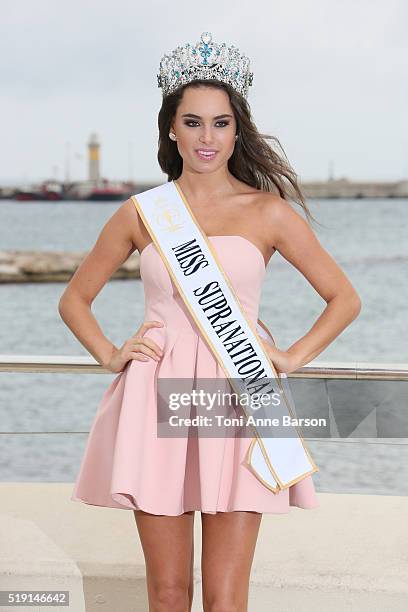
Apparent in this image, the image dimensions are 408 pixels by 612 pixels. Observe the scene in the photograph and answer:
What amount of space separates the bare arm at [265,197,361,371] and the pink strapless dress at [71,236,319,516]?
0.06 metres

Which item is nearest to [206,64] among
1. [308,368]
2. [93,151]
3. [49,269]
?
[308,368]

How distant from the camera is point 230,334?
6.63 feet

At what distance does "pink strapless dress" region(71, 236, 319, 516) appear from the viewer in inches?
77.4

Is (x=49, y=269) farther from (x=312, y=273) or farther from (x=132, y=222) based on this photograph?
(x=312, y=273)

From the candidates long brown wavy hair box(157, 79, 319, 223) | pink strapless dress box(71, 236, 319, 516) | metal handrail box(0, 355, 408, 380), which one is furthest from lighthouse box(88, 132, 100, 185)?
pink strapless dress box(71, 236, 319, 516)

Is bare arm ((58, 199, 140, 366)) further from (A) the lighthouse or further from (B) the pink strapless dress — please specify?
(A) the lighthouse

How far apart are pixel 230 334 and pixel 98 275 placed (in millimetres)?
287

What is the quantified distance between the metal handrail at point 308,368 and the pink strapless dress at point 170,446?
689 mm

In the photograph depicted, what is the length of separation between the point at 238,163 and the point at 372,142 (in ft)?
124

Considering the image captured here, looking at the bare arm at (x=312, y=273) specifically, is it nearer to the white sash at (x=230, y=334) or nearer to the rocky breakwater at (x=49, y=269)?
the white sash at (x=230, y=334)

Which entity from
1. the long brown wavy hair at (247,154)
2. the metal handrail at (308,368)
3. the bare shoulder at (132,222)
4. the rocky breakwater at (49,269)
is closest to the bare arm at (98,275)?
the bare shoulder at (132,222)

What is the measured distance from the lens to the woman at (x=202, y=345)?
197 cm

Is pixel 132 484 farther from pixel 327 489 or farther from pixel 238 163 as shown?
pixel 327 489

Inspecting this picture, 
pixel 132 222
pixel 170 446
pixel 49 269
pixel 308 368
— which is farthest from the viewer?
pixel 49 269
